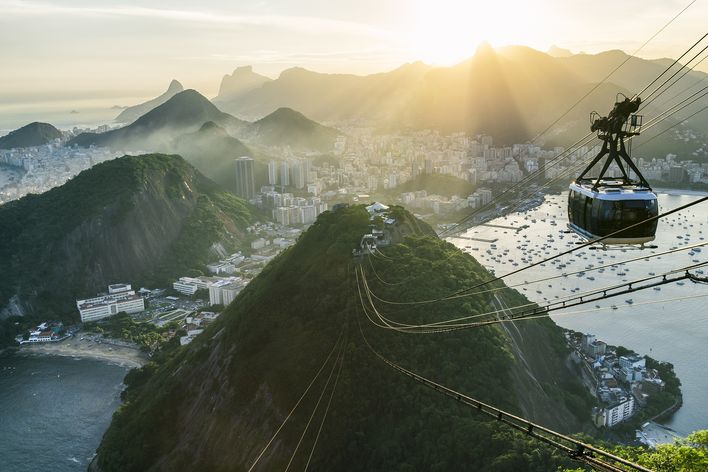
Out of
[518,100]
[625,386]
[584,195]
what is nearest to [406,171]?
[518,100]

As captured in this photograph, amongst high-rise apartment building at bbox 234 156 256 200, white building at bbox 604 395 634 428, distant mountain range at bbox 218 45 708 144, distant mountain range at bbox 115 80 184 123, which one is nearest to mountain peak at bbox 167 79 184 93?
distant mountain range at bbox 115 80 184 123

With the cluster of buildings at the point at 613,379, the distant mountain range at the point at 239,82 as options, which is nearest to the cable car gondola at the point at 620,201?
the cluster of buildings at the point at 613,379

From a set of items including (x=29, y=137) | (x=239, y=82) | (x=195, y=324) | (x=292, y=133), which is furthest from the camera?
(x=239, y=82)

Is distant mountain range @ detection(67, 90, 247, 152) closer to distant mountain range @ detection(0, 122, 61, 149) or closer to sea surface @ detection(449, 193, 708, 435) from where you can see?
distant mountain range @ detection(0, 122, 61, 149)

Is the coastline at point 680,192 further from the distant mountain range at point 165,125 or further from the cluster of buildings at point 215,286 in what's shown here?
the distant mountain range at point 165,125

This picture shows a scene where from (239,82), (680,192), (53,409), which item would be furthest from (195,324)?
(239,82)

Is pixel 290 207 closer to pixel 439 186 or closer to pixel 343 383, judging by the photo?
pixel 439 186
